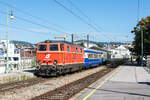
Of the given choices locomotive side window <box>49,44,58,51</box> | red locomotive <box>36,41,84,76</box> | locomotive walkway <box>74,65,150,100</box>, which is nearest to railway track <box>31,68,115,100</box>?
locomotive walkway <box>74,65,150,100</box>

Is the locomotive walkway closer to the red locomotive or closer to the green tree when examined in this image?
the red locomotive

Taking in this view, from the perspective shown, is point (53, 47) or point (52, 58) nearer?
point (52, 58)

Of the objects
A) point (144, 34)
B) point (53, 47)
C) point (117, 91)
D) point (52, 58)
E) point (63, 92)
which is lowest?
point (63, 92)

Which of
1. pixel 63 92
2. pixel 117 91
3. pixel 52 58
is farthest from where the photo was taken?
pixel 52 58

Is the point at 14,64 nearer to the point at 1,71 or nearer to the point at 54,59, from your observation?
the point at 1,71

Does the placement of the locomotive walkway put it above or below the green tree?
below

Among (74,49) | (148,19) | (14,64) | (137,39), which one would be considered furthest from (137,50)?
(14,64)

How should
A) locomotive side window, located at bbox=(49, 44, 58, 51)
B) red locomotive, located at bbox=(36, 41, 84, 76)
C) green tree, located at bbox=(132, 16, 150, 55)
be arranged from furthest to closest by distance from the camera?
green tree, located at bbox=(132, 16, 150, 55), locomotive side window, located at bbox=(49, 44, 58, 51), red locomotive, located at bbox=(36, 41, 84, 76)

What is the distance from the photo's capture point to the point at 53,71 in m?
18.2

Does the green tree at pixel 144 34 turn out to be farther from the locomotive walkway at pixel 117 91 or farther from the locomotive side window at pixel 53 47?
the locomotive walkway at pixel 117 91

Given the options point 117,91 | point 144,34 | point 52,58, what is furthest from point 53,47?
point 144,34

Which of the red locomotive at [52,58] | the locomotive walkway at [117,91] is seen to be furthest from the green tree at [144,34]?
the locomotive walkway at [117,91]

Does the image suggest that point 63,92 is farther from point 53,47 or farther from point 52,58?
point 53,47

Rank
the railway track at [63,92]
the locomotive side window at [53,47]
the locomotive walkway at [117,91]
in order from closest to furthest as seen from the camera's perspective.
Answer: the locomotive walkway at [117,91] → the railway track at [63,92] → the locomotive side window at [53,47]
